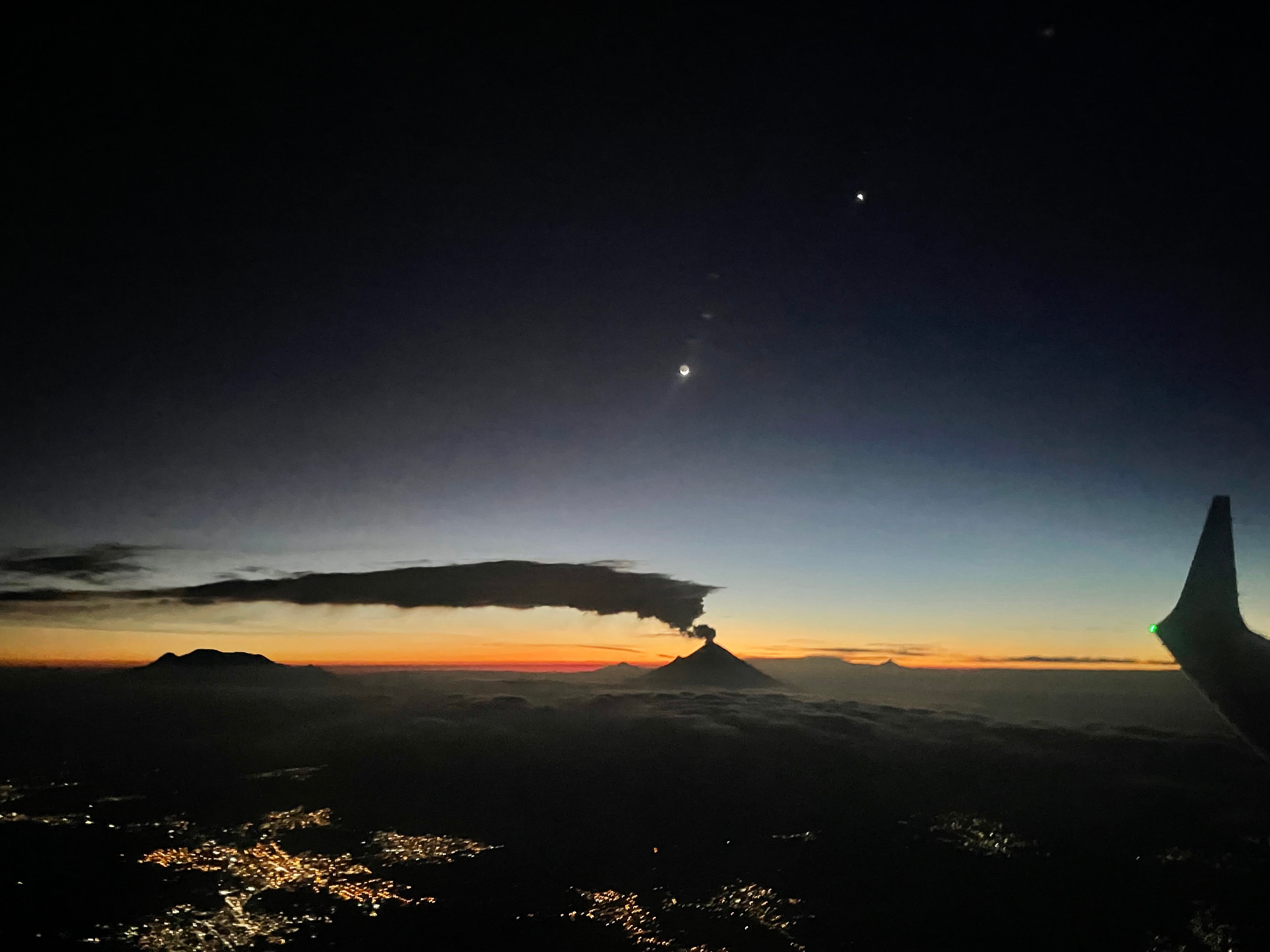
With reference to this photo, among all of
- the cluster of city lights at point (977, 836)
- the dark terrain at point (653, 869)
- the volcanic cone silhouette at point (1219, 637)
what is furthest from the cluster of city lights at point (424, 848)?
the volcanic cone silhouette at point (1219, 637)

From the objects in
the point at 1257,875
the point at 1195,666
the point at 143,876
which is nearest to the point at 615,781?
the point at 143,876

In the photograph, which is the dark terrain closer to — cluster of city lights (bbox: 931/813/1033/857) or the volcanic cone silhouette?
cluster of city lights (bbox: 931/813/1033/857)

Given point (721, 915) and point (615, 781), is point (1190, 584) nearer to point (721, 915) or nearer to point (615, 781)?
point (721, 915)

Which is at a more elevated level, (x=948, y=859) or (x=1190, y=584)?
(x=1190, y=584)

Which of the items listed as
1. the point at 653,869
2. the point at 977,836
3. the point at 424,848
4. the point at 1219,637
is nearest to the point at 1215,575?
the point at 1219,637

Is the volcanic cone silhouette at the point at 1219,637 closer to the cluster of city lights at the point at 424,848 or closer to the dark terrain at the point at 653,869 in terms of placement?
the dark terrain at the point at 653,869

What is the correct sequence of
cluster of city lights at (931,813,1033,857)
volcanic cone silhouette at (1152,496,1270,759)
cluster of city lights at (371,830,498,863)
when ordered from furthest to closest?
cluster of city lights at (931,813,1033,857) < cluster of city lights at (371,830,498,863) < volcanic cone silhouette at (1152,496,1270,759)

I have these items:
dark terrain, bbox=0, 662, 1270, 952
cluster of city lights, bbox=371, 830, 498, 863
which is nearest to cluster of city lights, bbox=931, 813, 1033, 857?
dark terrain, bbox=0, 662, 1270, 952

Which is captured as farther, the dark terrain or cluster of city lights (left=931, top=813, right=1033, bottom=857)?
cluster of city lights (left=931, top=813, right=1033, bottom=857)
